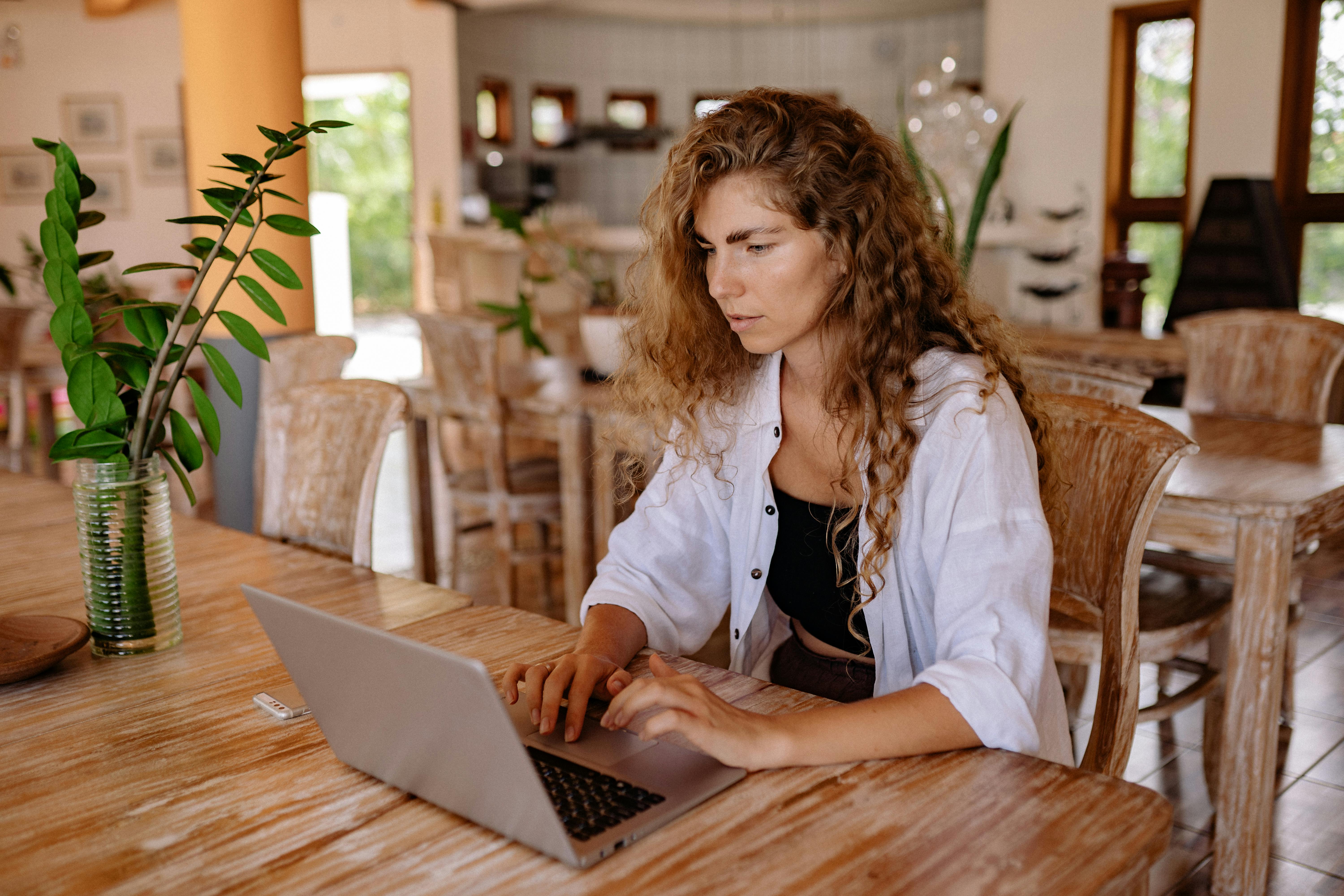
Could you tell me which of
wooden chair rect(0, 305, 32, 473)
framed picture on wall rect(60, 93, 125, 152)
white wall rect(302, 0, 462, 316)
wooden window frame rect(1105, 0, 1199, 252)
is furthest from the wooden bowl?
framed picture on wall rect(60, 93, 125, 152)

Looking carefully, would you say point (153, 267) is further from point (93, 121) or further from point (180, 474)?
point (93, 121)

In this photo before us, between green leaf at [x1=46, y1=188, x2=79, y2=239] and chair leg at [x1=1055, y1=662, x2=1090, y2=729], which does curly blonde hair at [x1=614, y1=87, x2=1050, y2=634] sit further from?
chair leg at [x1=1055, y1=662, x2=1090, y2=729]

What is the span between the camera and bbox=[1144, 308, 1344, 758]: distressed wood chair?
2.69 metres

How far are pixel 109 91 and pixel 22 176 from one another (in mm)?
889

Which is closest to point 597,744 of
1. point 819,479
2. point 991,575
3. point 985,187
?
point 991,575

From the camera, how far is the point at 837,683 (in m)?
1.50

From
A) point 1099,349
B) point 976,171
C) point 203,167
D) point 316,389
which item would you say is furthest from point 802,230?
point 976,171

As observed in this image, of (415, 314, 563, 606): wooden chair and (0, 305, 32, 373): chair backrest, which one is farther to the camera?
(0, 305, 32, 373): chair backrest

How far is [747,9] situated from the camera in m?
9.19

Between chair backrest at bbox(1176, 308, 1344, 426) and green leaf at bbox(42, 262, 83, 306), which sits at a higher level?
green leaf at bbox(42, 262, 83, 306)

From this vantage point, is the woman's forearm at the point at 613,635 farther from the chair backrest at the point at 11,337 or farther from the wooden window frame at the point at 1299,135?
the wooden window frame at the point at 1299,135

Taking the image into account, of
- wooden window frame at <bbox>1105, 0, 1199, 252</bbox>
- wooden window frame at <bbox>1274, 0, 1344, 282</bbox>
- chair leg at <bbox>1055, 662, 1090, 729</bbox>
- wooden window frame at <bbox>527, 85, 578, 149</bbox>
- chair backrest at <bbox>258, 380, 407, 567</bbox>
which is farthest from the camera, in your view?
wooden window frame at <bbox>527, 85, 578, 149</bbox>

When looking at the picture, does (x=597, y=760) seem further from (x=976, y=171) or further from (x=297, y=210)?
(x=976, y=171)

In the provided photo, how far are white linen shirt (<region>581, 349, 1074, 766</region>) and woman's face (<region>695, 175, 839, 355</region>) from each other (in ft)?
0.52
